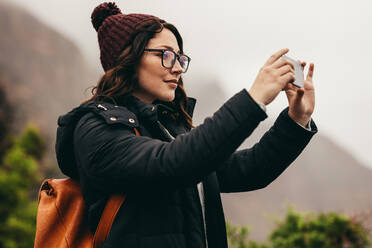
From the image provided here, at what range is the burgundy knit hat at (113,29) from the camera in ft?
6.46

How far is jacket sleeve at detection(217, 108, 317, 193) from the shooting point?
1.80 metres

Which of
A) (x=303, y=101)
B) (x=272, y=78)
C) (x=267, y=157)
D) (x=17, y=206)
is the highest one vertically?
(x=272, y=78)

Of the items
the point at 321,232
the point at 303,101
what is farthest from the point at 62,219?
the point at 321,232

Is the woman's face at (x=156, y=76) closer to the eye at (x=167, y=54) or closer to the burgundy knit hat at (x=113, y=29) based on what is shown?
the eye at (x=167, y=54)

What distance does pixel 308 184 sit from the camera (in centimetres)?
7488

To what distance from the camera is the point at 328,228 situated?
5.63 metres

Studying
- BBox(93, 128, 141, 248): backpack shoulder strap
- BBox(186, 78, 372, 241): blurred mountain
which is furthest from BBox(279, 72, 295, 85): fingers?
BBox(186, 78, 372, 241): blurred mountain

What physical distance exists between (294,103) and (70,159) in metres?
1.09

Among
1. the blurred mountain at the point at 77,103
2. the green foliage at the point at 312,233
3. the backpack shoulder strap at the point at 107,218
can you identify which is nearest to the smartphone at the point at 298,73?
the backpack shoulder strap at the point at 107,218

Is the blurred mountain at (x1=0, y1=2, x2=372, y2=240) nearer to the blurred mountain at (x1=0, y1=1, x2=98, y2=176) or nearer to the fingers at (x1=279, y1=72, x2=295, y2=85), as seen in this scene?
the blurred mountain at (x1=0, y1=1, x2=98, y2=176)

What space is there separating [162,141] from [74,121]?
0.41 meters

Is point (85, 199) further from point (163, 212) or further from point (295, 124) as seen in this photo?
point (295, 124)

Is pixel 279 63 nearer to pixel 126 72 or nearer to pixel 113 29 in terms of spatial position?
pixel 126 72

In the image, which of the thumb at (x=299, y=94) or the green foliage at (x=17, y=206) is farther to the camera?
the green foliage at (x=17, y=206)
